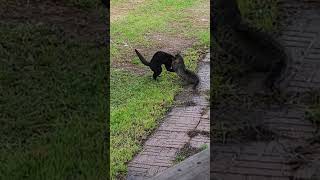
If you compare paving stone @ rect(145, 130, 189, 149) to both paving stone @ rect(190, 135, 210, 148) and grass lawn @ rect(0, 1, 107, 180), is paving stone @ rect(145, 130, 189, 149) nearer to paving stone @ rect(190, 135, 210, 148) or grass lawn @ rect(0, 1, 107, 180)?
paving stone @ rect(190, 135, 210, 148)

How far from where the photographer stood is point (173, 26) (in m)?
8.93

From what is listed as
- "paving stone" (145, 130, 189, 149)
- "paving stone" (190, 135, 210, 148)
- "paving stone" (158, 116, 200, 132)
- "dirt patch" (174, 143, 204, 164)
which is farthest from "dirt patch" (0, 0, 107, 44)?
"dirt patch" (174, 143, 204, 164)

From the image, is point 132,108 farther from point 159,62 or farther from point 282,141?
point 282,141

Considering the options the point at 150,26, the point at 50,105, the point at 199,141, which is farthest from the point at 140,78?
the point at 150,26

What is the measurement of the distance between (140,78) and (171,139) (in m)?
1.67

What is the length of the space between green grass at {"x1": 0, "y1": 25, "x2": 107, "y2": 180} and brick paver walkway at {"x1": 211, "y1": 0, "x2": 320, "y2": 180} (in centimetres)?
83

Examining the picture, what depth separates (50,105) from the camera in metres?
5.73

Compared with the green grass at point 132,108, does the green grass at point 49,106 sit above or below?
above

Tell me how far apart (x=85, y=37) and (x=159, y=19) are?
191cm

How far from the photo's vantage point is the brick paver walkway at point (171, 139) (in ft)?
15.8

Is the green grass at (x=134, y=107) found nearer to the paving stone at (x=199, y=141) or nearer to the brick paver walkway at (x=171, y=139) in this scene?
the brick paver walkway at (x=171, y=139)

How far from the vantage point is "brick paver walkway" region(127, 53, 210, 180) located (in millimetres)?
4820

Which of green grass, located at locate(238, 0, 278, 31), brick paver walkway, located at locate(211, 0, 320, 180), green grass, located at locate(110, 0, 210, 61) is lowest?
green grass, located at locate(110, 0, 210, 61)

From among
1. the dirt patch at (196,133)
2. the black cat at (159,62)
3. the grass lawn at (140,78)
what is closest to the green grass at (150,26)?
the grass lawn at (140,78)
